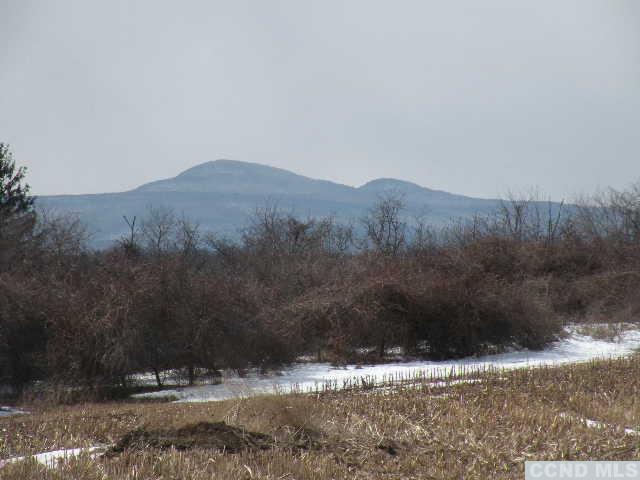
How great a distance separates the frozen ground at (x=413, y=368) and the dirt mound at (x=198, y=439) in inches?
246

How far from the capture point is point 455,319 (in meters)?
21.6

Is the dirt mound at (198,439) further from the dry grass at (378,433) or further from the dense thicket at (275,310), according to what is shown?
the dense thicket at (275,310)

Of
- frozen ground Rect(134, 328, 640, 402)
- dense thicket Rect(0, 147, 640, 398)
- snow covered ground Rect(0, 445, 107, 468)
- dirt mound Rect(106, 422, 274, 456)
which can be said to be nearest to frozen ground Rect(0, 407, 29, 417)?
dense thicket Rect(0, 147, 640, 398)

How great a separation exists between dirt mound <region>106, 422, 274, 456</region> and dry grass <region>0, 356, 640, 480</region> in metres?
0.28

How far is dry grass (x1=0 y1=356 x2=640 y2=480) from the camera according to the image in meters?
7.45

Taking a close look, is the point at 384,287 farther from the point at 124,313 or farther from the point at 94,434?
the point at 94,434

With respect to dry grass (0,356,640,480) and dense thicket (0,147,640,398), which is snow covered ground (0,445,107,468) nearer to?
dry grass (0,356,640,480)

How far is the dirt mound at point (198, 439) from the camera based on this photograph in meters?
8.22

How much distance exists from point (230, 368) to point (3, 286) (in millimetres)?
5941

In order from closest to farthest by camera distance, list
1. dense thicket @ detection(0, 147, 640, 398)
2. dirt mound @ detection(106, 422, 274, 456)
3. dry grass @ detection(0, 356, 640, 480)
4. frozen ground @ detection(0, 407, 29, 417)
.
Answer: dry grass @ detection(0, 356, 640, 480) → dirt mound @ detection(106, 422, 274, 456) → frozen ground @ detection(0, 407, 29, 417) → dense thicket @ detection(0, 147, 640, 398)

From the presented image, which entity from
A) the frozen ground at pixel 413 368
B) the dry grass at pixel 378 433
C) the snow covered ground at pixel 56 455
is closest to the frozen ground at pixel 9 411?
the frozen ground at pixel 413 368

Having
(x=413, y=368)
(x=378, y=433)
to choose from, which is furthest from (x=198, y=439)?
(x=413, y=368)

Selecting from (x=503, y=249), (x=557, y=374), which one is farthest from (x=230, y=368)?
(x=503, y=249)

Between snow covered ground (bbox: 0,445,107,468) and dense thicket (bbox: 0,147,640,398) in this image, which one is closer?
snow covered ground (bbox: 0,445,107,468)
